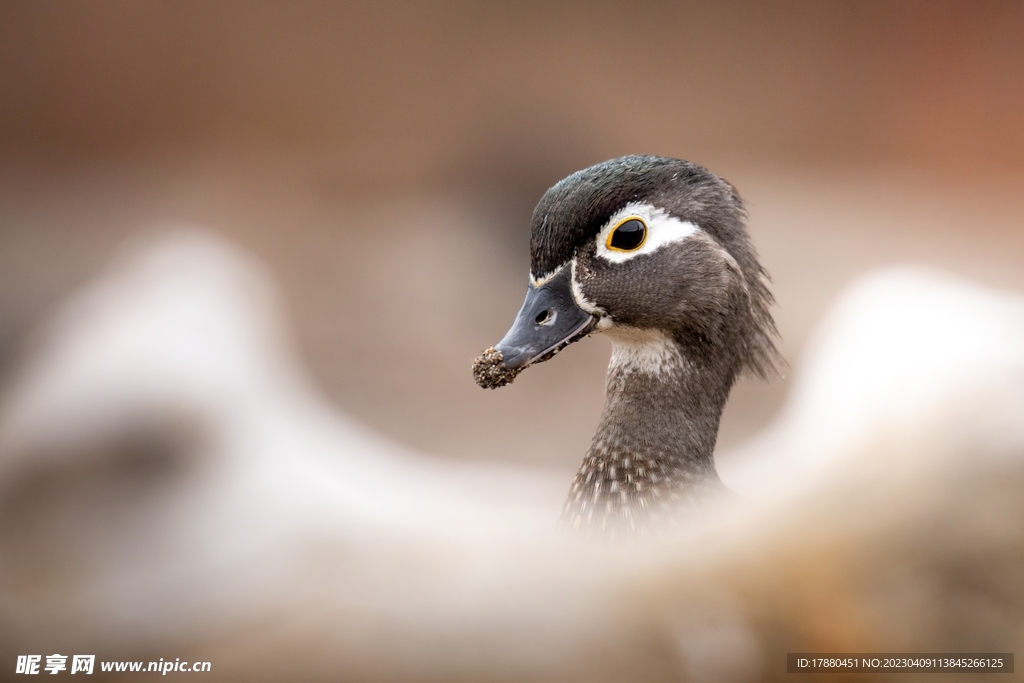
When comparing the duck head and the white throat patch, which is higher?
the duck head

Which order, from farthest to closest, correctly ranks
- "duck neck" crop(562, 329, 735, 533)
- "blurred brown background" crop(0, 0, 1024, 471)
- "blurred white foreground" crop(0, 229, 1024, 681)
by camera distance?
"blurred brown background" crop(0, 0, 1024, 471)
"duck neck" crop(562, 329, 735, 533)
"blurred white foreground" crop(0, 229, 1024, 681)

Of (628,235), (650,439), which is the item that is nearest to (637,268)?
(628,235)

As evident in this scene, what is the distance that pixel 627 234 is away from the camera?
37.5 inches

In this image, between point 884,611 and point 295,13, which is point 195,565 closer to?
point 884,611

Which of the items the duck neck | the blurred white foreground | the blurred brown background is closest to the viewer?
the blurred white foreground

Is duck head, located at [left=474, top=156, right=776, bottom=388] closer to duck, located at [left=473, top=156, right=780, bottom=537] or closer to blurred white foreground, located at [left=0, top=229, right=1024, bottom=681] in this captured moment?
duck, located at [left=473, top=156, right=780, bottom=537]

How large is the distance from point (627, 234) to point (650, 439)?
9.6 inches

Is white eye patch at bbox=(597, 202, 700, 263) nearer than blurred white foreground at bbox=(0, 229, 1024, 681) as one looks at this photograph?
No

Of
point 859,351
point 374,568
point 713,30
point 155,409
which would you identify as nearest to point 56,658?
point 374,568

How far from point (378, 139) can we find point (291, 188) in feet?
1.29

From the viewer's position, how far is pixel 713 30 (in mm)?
2969

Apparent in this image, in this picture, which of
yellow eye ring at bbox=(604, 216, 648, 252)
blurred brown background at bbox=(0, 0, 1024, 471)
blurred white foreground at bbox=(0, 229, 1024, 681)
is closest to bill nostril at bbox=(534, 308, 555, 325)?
yellow eye ring at bbox=(604, 216, 648, 252)

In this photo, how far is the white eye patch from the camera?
0.95 m

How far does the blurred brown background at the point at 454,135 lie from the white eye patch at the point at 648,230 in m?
1.76
